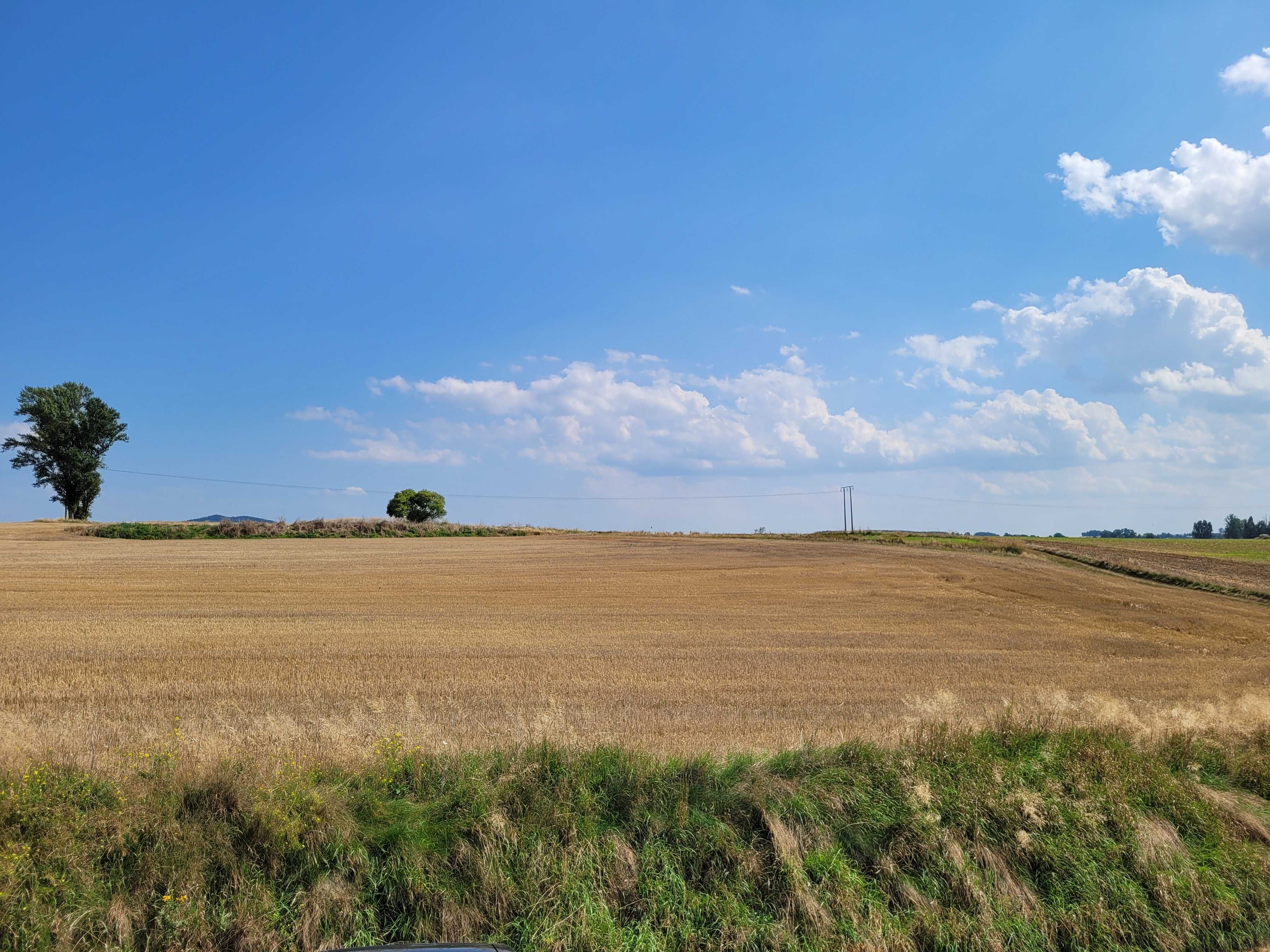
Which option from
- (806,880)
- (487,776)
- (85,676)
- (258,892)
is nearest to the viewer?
(258,892)

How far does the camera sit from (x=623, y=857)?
22.2 ft

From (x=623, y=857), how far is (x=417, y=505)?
8232 cm

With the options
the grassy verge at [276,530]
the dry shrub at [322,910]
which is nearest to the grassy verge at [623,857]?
the dry shrub at [322,910]

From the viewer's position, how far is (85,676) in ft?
48.8

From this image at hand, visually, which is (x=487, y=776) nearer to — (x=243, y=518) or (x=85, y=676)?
(x=85, y=676)

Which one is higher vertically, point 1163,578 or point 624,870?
point 1163,578

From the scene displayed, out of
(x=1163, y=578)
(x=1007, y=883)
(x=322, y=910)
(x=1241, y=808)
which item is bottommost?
(x=1007, y=883)

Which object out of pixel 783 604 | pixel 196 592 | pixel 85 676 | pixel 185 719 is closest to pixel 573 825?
pixel 185 719

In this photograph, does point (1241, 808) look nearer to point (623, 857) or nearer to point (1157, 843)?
point (1157, 843)

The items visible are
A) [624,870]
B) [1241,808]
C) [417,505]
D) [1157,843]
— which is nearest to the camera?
[624,870]

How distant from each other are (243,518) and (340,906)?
64634 millimetres

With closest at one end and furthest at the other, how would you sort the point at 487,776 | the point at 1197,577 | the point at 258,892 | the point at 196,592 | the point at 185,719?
the point at 258,892, the point at 487,776, the point at 185,719, the point at 196,592, the point at 1197,577

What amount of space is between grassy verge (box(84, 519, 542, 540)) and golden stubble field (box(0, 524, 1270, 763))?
2090 cm

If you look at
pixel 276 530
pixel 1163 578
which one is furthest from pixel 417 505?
pixel 1163 578
